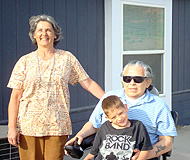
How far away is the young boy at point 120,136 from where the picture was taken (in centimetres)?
250

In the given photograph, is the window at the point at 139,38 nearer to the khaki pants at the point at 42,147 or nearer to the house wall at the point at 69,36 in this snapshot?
the house wall at the point at 69,36

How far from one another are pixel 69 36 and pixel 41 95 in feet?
6.99

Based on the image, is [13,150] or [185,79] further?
[185,79]

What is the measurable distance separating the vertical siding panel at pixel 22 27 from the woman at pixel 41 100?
133cm

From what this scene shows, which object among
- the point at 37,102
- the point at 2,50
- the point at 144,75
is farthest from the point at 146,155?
the point at 2,50

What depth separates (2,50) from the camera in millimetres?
4223

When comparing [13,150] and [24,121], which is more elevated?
[24,121]

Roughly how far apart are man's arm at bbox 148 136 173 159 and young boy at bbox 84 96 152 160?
10cm

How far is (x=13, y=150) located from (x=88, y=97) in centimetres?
193

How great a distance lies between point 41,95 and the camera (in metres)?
2.98

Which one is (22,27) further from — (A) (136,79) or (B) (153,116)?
(B) (153,116)

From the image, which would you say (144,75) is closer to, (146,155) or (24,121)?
(146,155)

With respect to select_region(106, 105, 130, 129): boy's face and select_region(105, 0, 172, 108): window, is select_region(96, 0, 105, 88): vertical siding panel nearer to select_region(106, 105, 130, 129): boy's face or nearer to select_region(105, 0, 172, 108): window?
select_region(105, 0, 172, 108): window

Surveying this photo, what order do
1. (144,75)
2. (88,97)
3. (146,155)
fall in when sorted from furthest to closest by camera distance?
(88,97) → (144,75) → (146,155)
